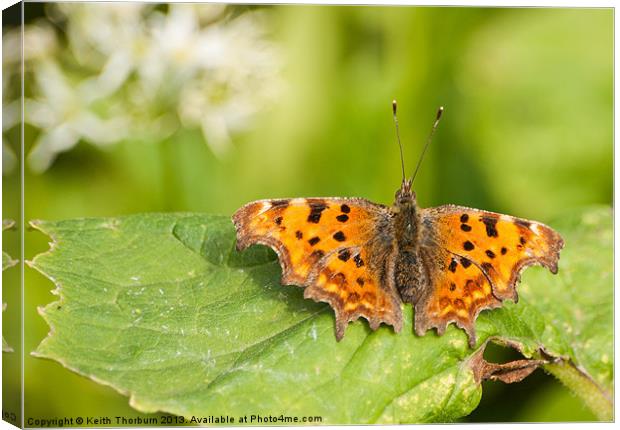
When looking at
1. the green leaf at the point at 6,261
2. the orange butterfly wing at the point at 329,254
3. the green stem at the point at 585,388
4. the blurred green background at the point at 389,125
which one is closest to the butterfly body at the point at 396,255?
the orange butterfly wing at the point at 329,254

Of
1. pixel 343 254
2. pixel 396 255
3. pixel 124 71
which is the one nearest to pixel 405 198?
pixel 396 255

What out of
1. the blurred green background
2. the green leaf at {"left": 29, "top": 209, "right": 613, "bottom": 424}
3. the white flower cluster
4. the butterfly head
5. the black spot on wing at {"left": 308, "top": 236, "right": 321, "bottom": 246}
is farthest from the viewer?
the blurred green background

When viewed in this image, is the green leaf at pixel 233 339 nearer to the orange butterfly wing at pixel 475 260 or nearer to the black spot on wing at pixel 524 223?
the orange butterfly wing at pixel 475 260

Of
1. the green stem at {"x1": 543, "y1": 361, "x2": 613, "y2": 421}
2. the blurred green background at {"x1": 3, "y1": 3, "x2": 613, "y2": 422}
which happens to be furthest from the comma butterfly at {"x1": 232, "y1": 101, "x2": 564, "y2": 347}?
the blurred green background at {"x1": 3, "y1": 3, "x2": 613, "y2": 422}

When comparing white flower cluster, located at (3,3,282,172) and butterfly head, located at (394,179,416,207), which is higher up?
white flower cluster, located at (3,3,282,172)

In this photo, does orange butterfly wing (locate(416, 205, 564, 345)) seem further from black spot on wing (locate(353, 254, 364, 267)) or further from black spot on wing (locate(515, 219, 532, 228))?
black spot on wing (locate(353, 254, 364, 267))

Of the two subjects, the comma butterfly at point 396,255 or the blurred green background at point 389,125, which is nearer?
the comma butterfly at point 396,255

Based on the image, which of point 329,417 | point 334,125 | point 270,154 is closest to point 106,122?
point 270,154
